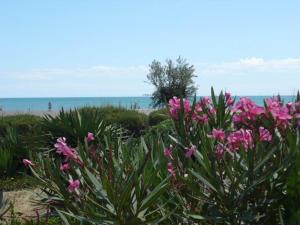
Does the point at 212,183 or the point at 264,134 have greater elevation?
the point at 264,134

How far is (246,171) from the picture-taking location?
312cm

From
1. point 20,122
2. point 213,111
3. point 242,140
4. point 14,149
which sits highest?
point 213,111

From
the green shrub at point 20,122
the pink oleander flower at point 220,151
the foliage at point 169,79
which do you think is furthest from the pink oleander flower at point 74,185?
the foliage at point 169,79

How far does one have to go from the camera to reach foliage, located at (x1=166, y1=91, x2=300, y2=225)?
3117 mm

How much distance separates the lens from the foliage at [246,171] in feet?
10.2

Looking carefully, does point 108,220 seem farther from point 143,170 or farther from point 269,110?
point 269,110

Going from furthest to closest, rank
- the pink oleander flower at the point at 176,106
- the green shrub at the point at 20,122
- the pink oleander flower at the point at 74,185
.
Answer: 1. the green shrub at the point at 20,122
2. the pink oleander flower at the point at 176,106
3. the pink oleander flower at the point at 74,185

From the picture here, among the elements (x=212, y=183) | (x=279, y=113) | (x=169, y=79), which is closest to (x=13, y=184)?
(x=212, y=183)

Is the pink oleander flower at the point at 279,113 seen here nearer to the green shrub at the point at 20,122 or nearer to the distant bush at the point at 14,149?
the distant bush at the point at 14,149

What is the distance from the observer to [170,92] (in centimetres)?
4978

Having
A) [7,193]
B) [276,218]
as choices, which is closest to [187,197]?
[276,218]

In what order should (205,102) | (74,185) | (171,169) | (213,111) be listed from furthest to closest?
1. (213,111)
2. (205,102)
3. (171,169)
4. (74,185)

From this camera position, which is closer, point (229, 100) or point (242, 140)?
point (242, 140)

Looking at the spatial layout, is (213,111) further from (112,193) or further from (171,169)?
(112,193)
